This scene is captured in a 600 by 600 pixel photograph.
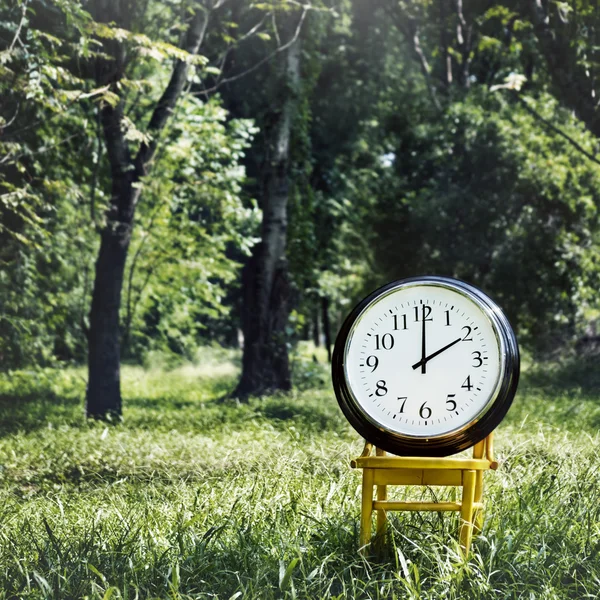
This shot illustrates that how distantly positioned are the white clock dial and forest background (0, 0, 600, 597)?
4434 mm

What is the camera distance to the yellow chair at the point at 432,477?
3.44 meters

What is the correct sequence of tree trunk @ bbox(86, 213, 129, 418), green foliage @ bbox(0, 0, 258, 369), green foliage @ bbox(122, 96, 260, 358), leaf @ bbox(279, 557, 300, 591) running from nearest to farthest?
leaf @ bbox(279, 557, 300, 591)
tree trunk @ bbox(86, 213, 129, 418)
green foliage @ bbox(0, 0, 258, 369)
green foliage @ bbox(122, 96, 260, 358)

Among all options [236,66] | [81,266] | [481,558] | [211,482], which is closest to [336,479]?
[211,482]

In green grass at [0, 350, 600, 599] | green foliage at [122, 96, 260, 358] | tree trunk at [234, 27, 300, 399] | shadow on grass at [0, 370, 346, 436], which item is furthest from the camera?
green foliage at [122, 96, 260, 358]

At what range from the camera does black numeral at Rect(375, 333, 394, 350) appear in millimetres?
3557

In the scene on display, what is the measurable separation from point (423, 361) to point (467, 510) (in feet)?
1.87

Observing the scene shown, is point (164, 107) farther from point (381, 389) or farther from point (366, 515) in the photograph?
point (366, 515)

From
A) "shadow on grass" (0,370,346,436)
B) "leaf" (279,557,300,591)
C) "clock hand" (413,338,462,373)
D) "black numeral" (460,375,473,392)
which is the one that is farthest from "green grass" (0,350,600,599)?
"shadow on grass" (0,370,346,436)

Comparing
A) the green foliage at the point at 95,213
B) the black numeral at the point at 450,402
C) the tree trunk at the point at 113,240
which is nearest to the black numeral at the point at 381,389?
the black numeral at the point at 450,402

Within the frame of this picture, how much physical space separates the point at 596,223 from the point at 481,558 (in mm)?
9456

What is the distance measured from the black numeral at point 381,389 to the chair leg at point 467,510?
1.37ft

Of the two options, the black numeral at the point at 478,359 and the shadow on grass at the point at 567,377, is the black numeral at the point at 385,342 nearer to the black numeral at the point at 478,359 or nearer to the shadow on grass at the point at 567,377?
the black numeral at the point at 478,359

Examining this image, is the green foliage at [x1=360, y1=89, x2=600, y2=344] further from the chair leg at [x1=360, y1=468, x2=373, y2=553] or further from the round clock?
the chair leg at [x1=360, y1=468, x2=373, y2=553]

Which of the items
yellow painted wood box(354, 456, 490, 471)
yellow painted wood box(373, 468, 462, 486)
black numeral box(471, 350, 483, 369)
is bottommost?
yellow painted wood box(373, 468, 462, 486)
